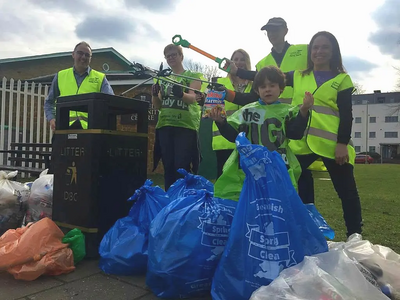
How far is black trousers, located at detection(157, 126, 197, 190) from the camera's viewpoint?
3.47m

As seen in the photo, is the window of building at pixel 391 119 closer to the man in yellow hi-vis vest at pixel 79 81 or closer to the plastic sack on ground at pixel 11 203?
the man in yellow hi-vis vest at pixel 79 81

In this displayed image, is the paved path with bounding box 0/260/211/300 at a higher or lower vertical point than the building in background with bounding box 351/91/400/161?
lower

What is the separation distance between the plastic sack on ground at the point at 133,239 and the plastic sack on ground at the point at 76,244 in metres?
0.19

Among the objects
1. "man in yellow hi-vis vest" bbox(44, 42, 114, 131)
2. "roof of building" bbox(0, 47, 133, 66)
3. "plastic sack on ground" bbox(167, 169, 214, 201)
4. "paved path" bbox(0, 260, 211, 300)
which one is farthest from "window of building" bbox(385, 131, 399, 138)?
"paved path" bbox(0, 260, 211, 300)

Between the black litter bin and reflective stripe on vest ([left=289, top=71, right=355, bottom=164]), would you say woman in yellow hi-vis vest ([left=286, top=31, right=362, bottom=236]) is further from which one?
the black litter bin

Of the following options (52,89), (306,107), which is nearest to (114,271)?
(306,107)

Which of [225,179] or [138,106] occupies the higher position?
[138,106]

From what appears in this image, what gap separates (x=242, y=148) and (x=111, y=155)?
1257mm

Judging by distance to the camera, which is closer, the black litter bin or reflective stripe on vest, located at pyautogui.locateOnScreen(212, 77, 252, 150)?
the black litter bin

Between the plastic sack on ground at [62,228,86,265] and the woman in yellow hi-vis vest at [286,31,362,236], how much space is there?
5.56 ft

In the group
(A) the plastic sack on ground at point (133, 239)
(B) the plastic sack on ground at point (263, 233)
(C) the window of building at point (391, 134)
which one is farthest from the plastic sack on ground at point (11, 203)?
(C) the window of building at point (391, 134)

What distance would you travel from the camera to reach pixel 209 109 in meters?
2.58

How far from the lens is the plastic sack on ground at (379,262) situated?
187 cm

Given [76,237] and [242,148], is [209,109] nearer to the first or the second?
[242,148]
